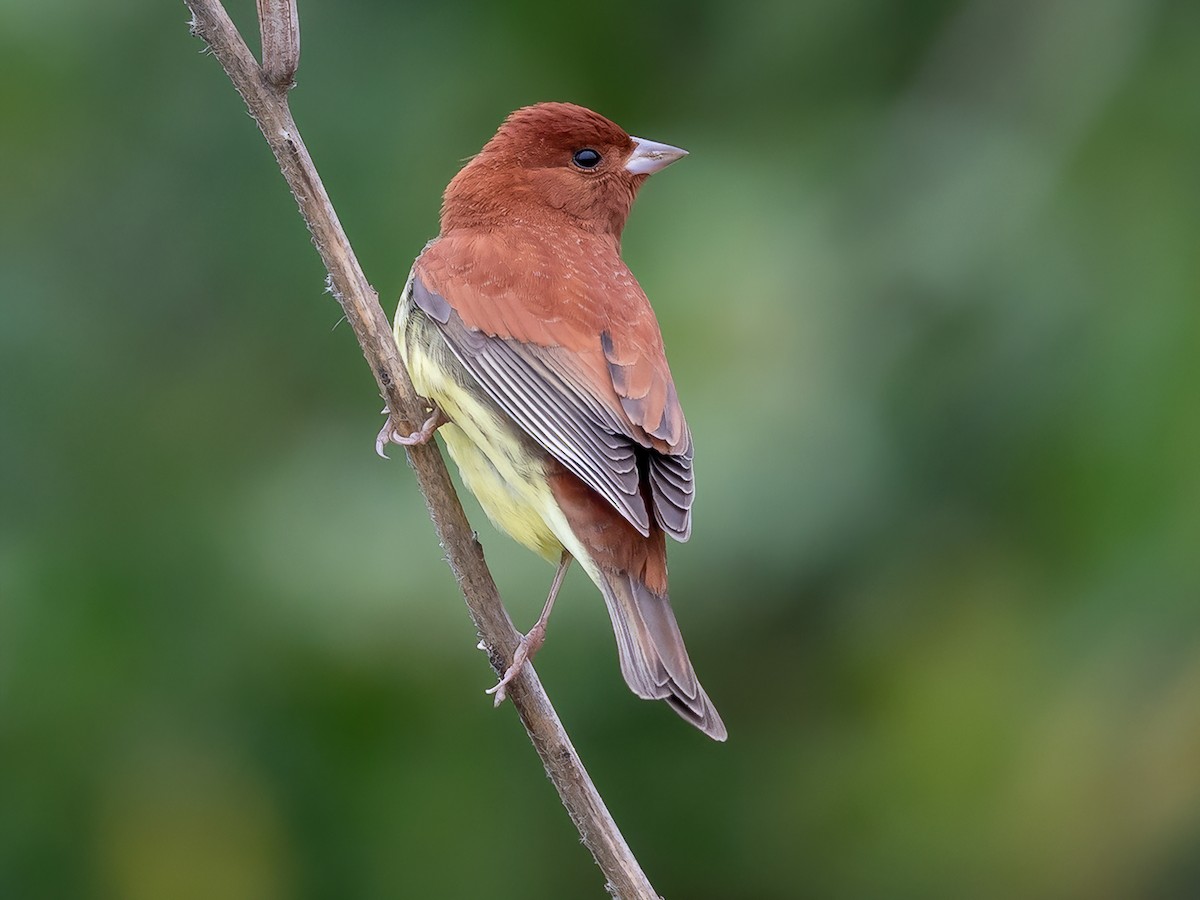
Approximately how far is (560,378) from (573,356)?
8 cm

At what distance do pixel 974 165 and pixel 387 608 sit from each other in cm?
243

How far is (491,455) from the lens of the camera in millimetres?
3916

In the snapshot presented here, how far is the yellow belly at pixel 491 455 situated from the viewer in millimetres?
→ 3850

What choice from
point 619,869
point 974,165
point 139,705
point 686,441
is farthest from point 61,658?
point 974,165

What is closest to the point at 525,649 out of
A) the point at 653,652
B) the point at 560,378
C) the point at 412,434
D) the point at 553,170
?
the point at 653,652

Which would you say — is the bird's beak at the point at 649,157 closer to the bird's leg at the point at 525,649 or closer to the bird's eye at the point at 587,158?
the bird's eye at the point at 587,158

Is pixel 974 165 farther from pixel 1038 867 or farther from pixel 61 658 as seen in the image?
pixel 61 658

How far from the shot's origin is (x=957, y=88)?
5777 mm

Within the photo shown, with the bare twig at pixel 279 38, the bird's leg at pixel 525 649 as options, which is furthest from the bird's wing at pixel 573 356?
the bare twig at pixel 279 38

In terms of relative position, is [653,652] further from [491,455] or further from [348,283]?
[348,283]

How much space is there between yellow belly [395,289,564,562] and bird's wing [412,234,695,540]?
5 cm

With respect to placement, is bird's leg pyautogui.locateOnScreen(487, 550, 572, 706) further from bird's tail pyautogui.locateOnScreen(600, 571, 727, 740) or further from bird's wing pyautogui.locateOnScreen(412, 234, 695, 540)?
bird's wing pyautogui.locateOnScreen(412, 234, 695, 540)

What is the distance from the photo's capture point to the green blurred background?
477 centimetres

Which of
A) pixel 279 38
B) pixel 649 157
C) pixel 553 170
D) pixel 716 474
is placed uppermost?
pixel 279 38
